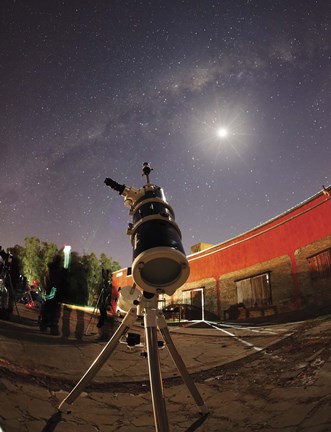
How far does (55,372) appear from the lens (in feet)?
10.5

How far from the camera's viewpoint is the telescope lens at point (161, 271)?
186 cm

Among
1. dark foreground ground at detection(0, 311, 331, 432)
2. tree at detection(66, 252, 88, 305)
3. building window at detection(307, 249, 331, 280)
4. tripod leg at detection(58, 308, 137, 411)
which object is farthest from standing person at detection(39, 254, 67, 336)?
tree at detection(66, 252, 88, 305)

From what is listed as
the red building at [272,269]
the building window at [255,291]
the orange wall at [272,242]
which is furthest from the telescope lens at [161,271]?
the building window at [255,291]

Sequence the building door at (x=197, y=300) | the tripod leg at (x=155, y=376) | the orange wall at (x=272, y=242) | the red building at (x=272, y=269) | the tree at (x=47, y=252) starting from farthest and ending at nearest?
the tree at (x=47, y=252) < the building door at (x=197, y=300) < the orange wall at (x=272, y=242) < the red building at (x=272, y=269) < the tripod leg at (x=155, y=376)

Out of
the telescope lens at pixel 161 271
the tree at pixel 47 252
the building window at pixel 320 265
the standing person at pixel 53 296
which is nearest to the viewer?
the telescope lens at pixel 161 271

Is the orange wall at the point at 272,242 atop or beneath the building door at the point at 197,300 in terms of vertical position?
atop

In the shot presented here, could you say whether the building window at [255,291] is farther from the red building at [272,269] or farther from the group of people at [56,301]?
the group of people at [56,301]

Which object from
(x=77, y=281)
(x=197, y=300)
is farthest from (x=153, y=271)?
(x=77, y=281)

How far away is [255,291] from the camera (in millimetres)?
11164

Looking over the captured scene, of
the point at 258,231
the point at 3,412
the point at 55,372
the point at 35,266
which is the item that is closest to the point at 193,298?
the point at 258,231

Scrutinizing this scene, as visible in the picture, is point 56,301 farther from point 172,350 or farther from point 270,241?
point 270,241

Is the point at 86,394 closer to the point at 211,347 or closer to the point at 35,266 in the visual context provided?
the point at 211,347

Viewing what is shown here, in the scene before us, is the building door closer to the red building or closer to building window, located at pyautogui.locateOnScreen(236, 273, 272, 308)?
the red building

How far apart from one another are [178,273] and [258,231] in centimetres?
1084
